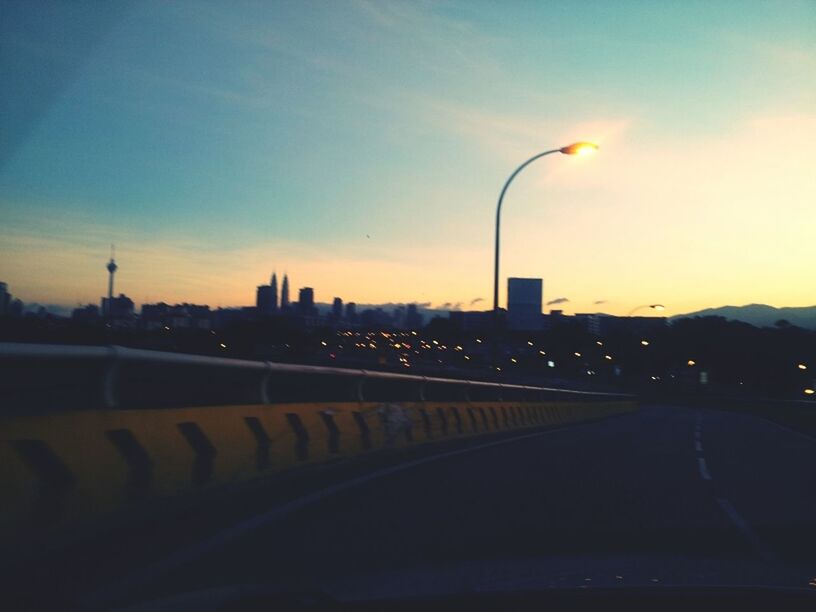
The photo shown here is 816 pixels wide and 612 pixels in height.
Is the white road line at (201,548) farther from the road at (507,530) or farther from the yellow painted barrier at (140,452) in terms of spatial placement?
the yellow painted barrier at (140,452)

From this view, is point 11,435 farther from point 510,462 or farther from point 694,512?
point 510,462

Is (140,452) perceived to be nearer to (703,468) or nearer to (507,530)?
(507,530)

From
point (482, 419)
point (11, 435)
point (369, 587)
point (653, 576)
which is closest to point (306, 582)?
point (369, 587)

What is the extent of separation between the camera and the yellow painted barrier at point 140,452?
6594mm

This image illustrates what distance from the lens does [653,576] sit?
493 centimetres

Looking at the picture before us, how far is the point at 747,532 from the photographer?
9125 mm

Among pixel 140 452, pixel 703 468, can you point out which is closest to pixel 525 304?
pixel 703 468

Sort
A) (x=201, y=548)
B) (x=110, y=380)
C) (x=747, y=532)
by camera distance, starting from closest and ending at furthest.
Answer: (x=201, y=548) < (x=110, y=380) < (x=747, y=532)

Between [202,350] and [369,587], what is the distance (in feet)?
89.0

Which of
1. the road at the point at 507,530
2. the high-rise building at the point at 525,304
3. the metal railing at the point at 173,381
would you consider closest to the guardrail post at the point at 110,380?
the metal railing at the point at 173,381

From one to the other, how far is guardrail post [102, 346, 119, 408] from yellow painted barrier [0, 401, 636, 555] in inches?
6.1

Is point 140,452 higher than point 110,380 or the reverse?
the reverse

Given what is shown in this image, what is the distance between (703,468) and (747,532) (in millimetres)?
6398

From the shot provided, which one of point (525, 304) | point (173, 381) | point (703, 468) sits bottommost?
point (703, 468)
